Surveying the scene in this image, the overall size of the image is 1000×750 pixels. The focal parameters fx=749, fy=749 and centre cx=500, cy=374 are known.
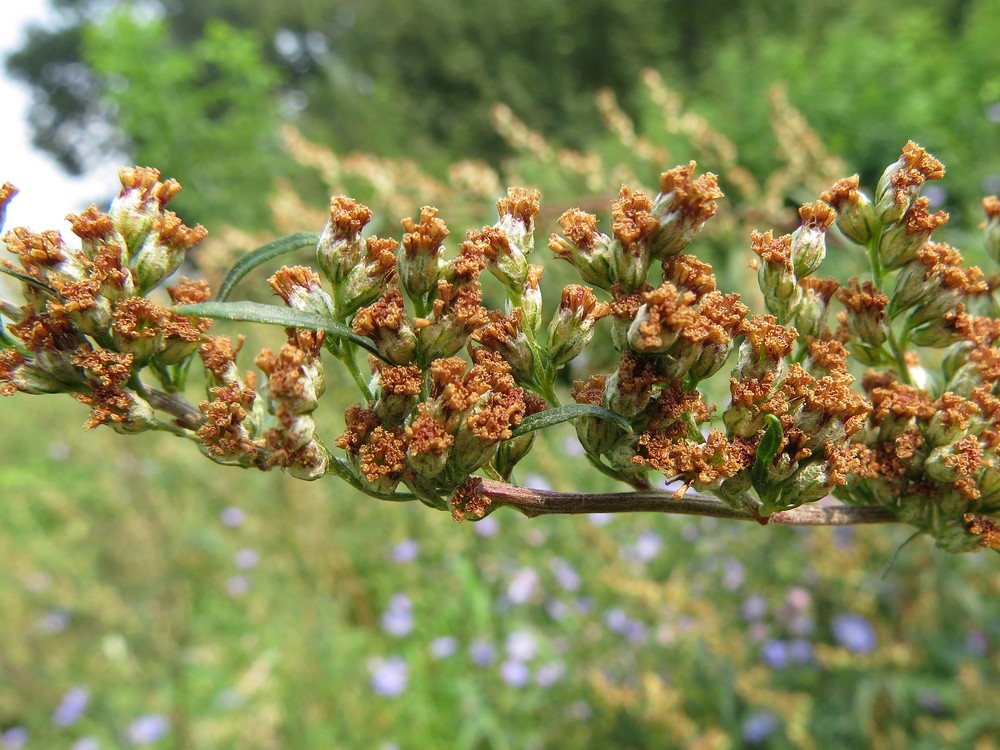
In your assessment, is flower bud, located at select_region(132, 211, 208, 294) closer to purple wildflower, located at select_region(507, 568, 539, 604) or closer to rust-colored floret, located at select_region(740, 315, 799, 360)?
rust-colored floret, located at select_region(740, 315, 799, 360)

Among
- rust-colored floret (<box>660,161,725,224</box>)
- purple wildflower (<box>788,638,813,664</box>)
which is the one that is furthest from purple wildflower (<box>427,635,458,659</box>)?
Result: rust-colored floret (<box>660,161,725,224</box>)

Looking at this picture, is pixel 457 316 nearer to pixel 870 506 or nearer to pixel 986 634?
pixel 870 506

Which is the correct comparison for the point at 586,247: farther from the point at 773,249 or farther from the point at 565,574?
the point at 565,574

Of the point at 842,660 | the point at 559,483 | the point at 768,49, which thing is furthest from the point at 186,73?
the point at 842,660

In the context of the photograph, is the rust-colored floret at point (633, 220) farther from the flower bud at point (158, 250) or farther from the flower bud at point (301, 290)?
the flower bud at point (158, 250)

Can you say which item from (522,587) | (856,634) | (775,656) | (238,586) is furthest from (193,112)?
(856,634)
